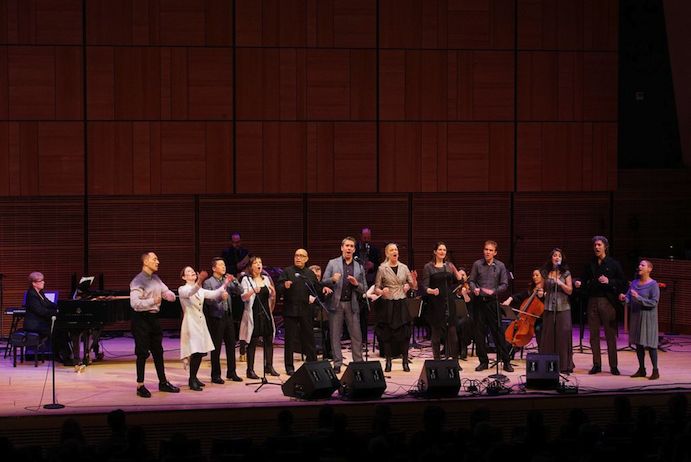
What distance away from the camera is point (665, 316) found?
1577 cm

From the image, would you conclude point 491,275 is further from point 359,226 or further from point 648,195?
point 648,195

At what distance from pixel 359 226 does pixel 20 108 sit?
5.62 m

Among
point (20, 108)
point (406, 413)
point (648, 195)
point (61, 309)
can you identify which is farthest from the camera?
point (648, 195)

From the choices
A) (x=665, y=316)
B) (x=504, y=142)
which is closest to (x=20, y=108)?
(x=504, y=142)

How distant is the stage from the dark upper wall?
426cm

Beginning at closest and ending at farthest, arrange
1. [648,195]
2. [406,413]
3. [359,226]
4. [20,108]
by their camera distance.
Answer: [406,413] → [20,108] → [359,226] → [648,195]

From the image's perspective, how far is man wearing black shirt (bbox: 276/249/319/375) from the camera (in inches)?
463

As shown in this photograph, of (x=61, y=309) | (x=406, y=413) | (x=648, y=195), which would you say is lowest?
(x=406, y=413)

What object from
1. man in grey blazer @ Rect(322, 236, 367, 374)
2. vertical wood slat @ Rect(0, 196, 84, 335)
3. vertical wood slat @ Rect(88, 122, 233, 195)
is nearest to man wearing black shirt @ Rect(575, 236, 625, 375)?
man in grey blazer @ Rect(322, 236, 367, 374)

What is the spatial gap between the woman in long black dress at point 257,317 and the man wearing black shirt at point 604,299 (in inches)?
144

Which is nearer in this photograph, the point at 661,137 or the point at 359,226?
the point at 359,226

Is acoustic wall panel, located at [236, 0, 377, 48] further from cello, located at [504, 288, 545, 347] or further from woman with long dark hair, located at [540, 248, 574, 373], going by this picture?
woman with long dark hair, located at [540, 248, 574, 373]

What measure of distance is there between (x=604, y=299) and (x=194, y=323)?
4.81 metres

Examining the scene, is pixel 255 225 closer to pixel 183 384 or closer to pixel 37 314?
pixel 37 314
